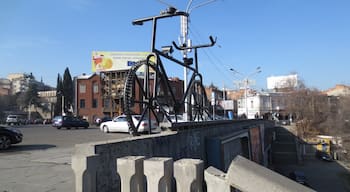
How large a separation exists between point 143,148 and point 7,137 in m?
9.79

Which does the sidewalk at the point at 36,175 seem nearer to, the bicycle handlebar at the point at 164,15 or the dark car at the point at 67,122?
the bicycle handlebar at the point at 164,15

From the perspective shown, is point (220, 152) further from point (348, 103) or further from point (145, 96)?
point (348, 103)

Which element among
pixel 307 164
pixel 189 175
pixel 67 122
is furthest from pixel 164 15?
pixel 307 164

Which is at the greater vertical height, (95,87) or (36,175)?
(95,87)

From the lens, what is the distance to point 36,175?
261 inches

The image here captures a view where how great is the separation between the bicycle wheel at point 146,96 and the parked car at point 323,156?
4136 centimetres

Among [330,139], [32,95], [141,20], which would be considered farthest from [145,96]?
[32,95]

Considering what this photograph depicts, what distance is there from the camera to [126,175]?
9.36ft

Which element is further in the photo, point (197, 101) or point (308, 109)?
point (308, 109)

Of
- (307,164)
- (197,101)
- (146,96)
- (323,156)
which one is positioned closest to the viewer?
(146,96)

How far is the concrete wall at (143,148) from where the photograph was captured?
11.6 feet

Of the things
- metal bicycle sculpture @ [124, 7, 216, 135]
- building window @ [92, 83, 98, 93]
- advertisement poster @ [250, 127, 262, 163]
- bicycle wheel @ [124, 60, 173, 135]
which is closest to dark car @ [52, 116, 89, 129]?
advertisement poster @ [250, 127, 262, 163]

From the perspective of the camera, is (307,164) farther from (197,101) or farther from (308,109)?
(197,101)

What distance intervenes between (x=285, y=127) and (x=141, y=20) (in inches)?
2047
